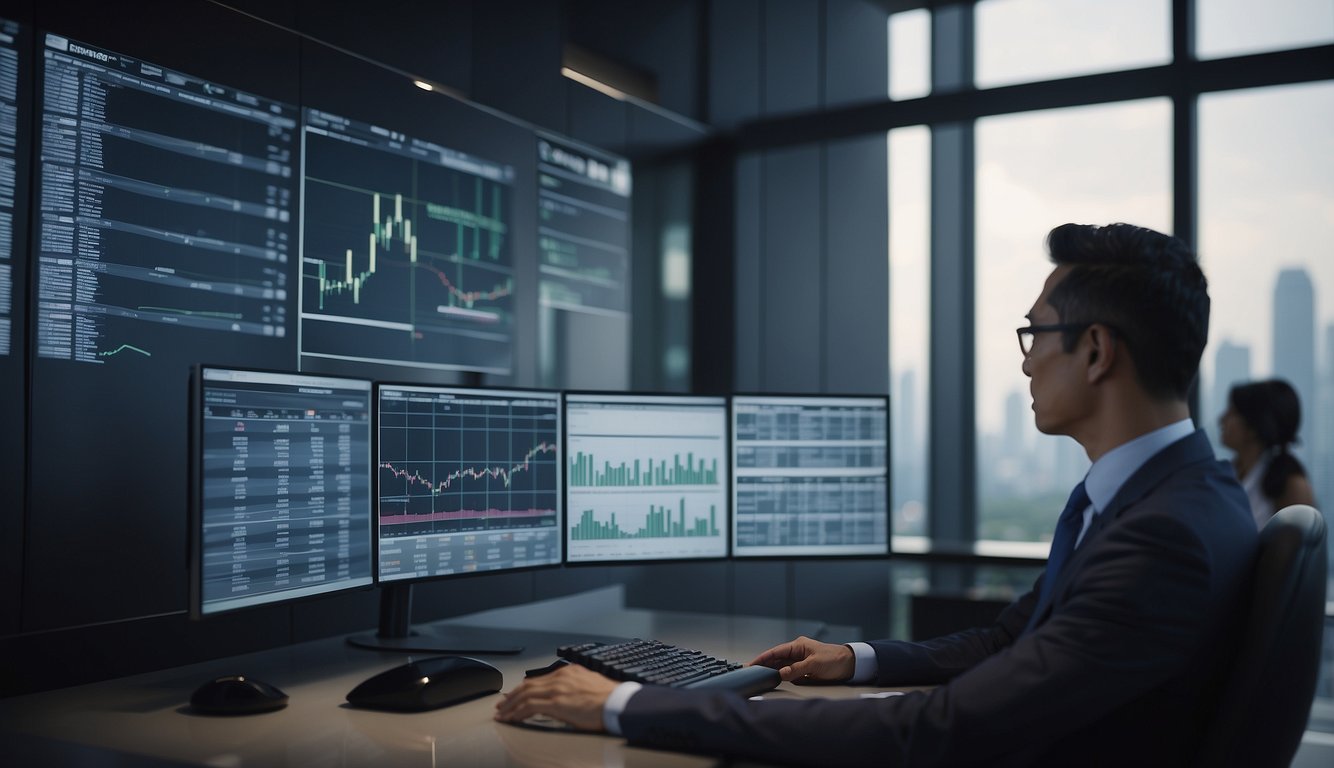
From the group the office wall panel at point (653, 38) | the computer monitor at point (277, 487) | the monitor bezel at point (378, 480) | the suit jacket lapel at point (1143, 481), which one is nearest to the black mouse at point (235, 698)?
the computer monitor at point (277, 487)

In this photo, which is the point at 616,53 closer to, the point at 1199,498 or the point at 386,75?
the point at 386,75

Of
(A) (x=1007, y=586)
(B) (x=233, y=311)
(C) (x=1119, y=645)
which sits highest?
(B) (x=233, y=311)

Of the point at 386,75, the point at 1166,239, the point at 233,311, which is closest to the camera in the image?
the point at 1166,239

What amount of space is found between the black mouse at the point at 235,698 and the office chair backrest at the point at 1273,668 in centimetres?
127

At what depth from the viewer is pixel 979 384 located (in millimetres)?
4398

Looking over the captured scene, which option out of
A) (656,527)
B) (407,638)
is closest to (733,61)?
(656,527)

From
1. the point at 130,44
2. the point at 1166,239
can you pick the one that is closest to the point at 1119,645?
the point at 1166,239

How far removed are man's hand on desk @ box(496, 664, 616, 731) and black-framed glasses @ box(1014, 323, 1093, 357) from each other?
0.77 m

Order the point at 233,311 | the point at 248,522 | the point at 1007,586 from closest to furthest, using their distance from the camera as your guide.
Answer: the point at 248,522
the point at 233,311
the point at 1007,586

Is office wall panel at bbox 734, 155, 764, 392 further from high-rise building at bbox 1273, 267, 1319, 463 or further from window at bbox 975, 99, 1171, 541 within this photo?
high-rise building at bbox 1273, 267, 1319, 463

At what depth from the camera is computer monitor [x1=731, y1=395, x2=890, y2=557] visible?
2.48 metres

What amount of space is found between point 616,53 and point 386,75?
1.13m

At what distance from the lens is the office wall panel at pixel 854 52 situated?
4.11 metres

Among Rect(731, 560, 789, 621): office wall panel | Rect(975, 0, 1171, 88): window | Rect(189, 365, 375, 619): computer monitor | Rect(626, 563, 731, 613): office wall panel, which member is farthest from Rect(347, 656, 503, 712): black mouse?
Rect(975, 0, 1171, 88): window
